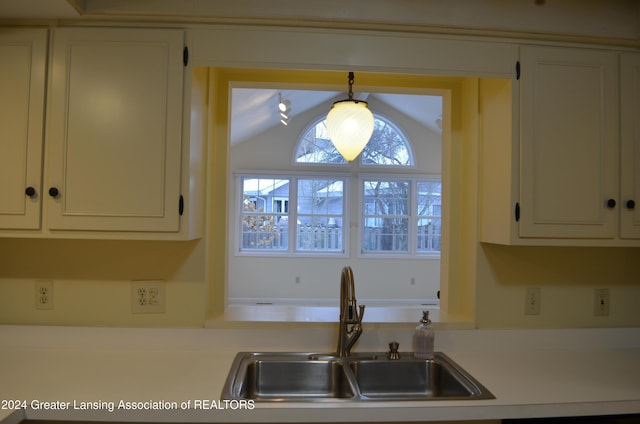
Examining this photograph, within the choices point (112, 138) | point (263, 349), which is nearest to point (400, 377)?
point (263, 349)

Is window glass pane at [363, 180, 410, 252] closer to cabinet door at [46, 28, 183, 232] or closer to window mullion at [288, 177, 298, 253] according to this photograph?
window mullion at [288, 177, 298, 253]

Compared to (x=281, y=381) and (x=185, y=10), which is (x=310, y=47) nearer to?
(x=185, y=10)

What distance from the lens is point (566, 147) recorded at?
1.38 metres

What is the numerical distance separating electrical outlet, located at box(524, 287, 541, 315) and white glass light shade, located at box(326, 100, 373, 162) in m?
0.99

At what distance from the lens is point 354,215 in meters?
6.68

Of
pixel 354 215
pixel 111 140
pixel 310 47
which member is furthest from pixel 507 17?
pixel 354 215

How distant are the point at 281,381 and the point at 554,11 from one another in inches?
63.3

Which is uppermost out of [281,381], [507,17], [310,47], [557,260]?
[507,17]

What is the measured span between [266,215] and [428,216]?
278cm

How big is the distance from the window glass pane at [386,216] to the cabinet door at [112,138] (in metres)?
5.61

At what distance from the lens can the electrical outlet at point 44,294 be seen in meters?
1.51

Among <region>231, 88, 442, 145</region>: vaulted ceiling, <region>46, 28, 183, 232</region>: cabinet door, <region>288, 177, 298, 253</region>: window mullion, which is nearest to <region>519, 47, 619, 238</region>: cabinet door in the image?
<region>46, 28, 183, 232</region>: cabinet door

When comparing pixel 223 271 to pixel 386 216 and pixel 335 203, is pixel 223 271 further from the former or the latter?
pixel 386 216

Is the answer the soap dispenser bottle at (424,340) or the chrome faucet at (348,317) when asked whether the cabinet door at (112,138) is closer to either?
the chrome faucet at (348,317)
